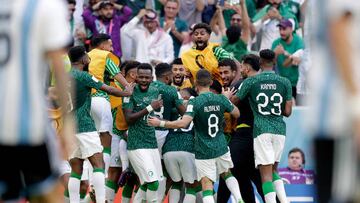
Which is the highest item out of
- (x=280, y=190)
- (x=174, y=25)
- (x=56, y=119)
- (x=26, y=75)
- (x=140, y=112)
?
(x=174, y=25)

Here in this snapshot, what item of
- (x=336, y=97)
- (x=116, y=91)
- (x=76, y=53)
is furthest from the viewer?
(x=76, y=53)

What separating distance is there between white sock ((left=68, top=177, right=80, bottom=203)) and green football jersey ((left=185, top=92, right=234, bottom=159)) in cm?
174

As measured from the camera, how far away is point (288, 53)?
2097 centimetres

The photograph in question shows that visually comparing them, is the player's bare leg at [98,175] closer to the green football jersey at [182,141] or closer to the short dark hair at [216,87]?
the green football jersey at [182,141]

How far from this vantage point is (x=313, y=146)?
7.73 m

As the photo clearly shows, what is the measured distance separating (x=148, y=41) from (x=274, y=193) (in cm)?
545

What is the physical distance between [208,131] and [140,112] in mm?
989

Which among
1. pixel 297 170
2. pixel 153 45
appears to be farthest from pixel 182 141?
pixel 153 45

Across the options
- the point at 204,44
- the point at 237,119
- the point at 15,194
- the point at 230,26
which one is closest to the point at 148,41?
the point at 230,26

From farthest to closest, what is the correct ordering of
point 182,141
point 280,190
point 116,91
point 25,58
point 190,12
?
point 190,12 < point 182,141 < point 280,190 < point 116,91 < point 25,58

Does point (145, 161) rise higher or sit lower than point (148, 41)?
lower

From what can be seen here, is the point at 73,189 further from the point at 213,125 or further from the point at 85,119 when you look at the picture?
the point at 213,125

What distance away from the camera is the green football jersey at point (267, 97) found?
54.0ft

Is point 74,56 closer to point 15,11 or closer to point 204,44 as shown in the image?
point 204,44
